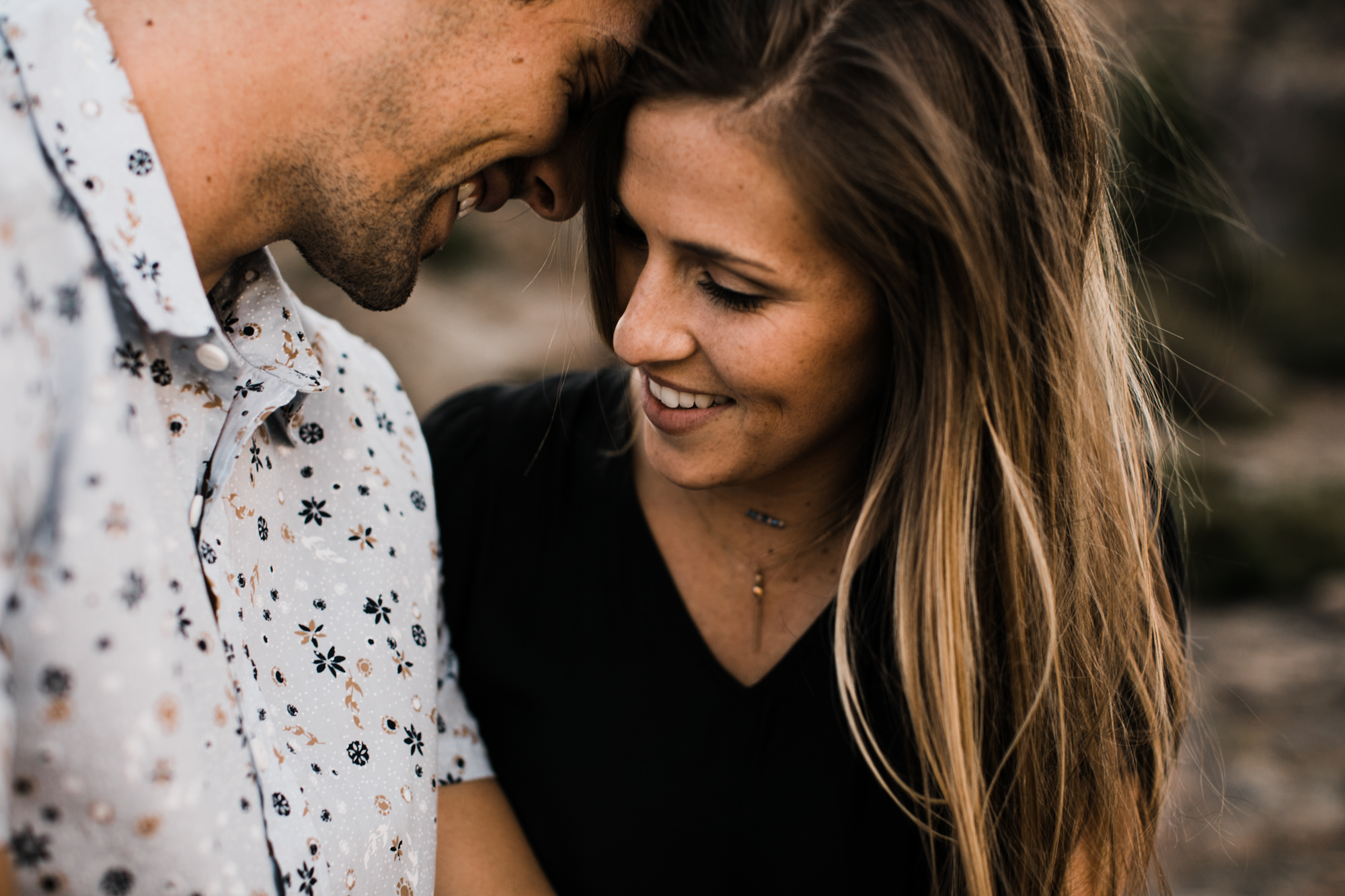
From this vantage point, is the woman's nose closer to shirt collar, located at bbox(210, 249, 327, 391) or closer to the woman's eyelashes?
the woman's eyelashes

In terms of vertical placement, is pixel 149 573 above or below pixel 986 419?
below

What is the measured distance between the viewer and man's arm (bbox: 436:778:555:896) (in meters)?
1.67

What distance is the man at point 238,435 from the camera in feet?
3.57

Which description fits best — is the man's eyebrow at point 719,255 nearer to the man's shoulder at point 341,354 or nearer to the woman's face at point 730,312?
the woman's face at point 730,312

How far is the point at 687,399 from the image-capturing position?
160 cm

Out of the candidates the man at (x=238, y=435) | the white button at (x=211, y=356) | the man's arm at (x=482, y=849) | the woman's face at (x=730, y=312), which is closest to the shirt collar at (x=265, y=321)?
the man at (x=238, y=435)

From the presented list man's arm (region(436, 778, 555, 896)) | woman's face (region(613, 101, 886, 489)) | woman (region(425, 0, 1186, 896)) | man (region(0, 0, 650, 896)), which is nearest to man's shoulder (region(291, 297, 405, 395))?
man (region(0, 0, 650, 896))

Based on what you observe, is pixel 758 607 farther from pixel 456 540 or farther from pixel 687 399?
pixel 456 540

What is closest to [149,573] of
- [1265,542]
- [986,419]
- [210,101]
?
[210,101]

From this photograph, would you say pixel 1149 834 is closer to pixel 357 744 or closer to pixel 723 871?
pixel 723 871

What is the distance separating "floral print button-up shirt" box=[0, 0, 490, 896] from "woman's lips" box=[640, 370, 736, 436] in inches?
21.1

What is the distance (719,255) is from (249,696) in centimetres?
86

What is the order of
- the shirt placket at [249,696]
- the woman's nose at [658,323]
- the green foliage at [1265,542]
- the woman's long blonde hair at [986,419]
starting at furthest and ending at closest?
the green foliage at [1265,542], the woman's nose at [658,323], the woman's long blonde hair at [986,419], the shirt placket at [249,696]

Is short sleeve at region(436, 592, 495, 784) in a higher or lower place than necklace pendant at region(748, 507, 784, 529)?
lower
